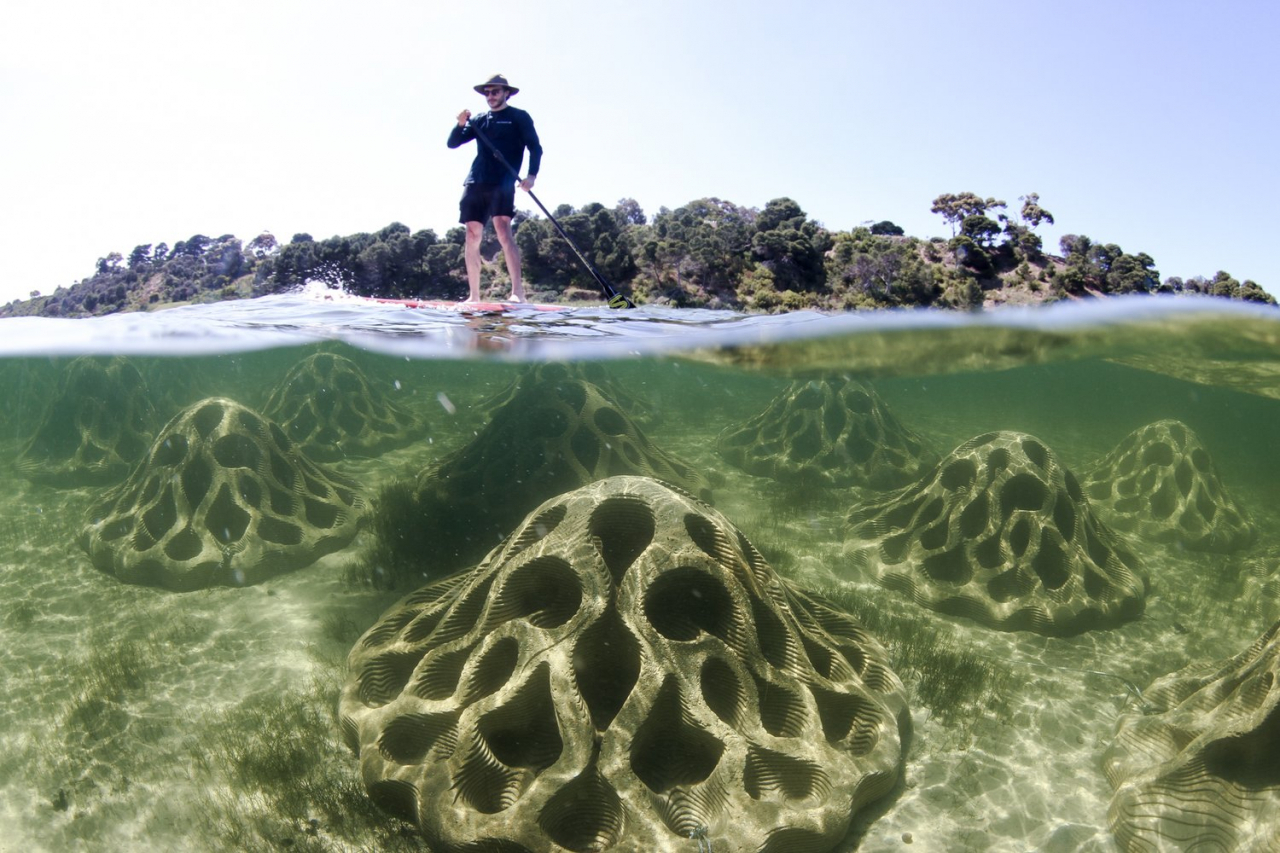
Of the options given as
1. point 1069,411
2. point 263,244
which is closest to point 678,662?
point 263,244

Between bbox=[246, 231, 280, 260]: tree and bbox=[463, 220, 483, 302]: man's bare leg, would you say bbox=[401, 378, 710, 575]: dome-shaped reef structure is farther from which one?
bbox=[246, 231, 280, 260]: tree

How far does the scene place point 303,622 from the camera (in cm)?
813

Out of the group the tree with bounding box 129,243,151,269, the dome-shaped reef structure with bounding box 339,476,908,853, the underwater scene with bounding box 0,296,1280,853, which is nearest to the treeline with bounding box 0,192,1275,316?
the tree with bounding box 129,243,151,269

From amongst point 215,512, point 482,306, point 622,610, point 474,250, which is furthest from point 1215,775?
point 482,306

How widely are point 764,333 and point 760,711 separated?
9.32m

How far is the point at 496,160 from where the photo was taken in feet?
37.0

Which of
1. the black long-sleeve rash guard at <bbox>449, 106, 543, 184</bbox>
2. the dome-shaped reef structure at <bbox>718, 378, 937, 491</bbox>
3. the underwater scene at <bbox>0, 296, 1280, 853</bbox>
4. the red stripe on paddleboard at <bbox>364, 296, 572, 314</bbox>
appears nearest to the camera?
the underwater scene at <bbox>0, 296, 1280, 853</bbox>

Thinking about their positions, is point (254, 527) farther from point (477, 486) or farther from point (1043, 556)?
point (1043, 556)

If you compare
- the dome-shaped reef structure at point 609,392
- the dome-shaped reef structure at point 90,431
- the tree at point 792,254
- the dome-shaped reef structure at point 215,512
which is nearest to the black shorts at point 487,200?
the dome-shaped reef structure at point 609,392

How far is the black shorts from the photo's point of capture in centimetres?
1143

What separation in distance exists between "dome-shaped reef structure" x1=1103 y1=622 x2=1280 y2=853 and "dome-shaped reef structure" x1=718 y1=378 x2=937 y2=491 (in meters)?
8.20

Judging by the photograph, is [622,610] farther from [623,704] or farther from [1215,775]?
[1215,775]

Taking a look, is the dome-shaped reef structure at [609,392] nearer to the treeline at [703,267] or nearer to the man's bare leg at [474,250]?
the man's bare leg at [474,250]

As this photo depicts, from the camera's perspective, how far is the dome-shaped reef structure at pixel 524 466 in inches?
399
